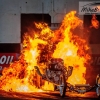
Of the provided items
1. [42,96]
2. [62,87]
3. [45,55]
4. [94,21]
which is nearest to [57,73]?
[62,87]

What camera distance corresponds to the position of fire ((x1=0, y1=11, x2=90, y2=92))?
1495 cm

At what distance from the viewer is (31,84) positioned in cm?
1513

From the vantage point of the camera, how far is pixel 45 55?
17047 millimetres

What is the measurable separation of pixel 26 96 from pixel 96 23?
7.56m

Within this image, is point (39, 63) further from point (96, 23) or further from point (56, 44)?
point (96, 23)

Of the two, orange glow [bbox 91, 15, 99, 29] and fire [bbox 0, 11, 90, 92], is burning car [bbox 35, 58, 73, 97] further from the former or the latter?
orange glow [bbox 91, 15, 99, 29]

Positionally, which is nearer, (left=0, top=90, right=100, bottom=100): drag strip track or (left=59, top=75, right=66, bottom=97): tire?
(left=0, top=90, right=100, bottom=100): drag strip track

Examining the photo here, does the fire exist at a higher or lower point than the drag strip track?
higher

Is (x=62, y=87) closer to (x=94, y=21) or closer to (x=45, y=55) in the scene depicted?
(x=45, y=55)

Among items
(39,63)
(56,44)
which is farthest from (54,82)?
(56,44)

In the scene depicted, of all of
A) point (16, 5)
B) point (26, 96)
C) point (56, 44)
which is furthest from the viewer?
point (16, 5)

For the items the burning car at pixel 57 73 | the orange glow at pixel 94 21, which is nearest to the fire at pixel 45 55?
the burning car at pixel 57 73

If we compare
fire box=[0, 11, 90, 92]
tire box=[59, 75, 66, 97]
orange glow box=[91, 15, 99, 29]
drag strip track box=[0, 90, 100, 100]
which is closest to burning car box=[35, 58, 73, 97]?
tire box=[59, 75, 66, 97]

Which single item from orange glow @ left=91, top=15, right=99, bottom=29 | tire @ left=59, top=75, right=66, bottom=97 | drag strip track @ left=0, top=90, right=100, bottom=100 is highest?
orange glow @ left=91, top=15, right=99, bottom=29
